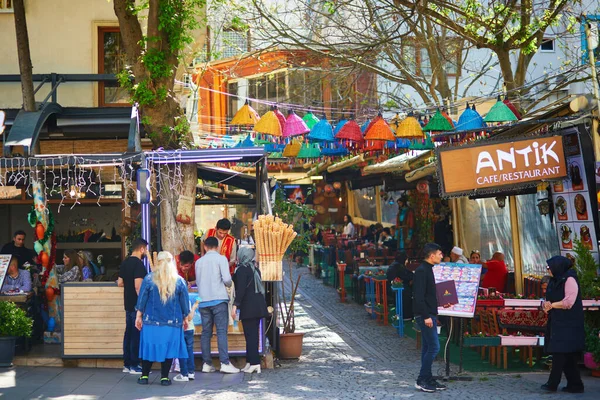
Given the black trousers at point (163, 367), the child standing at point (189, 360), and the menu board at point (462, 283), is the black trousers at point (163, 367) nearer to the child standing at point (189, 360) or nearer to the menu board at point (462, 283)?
the child standing at point (189, 360)

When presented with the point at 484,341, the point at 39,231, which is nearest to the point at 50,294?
the point at 39,231

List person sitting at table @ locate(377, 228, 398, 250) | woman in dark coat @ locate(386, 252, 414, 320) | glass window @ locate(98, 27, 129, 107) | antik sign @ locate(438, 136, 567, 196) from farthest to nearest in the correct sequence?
person sitting at table @ locate(377, 228, 398, 250)
glass window @ locate(98, 27, 129, 107)
woman in dark coat @ locate(386, 252, 414, 320)
antik sign @ locate(438, 136, 567, 196)

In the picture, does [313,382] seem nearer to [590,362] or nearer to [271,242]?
[271,242]

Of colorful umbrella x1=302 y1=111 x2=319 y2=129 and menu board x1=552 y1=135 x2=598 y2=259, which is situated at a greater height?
colorful umbrella x1=302 y1=111 x2=319 y2=129

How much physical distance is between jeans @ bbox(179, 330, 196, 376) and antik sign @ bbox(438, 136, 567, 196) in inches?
157

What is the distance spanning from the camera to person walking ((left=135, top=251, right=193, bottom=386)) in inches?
379

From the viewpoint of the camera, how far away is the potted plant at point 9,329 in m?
11.3

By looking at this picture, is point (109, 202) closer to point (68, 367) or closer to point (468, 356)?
point (68, 367)

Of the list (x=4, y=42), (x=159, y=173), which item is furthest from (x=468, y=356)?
(x=4, y=42)

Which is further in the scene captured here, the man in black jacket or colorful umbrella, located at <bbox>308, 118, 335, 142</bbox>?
colorful umbrella, located at <bbox>308, 118, 335, 142</bbox>

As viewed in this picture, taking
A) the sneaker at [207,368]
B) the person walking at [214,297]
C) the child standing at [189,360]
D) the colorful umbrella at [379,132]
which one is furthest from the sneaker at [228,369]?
the colorful umbrella at [379,132]

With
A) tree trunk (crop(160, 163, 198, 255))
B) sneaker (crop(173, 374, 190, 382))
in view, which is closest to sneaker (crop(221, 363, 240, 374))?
sneaker (crop(173, 374, 190, 382))

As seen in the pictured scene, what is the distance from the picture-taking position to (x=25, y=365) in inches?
456

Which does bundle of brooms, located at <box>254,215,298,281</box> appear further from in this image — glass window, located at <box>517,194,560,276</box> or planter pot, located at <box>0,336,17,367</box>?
glass window, located at <box>517,194,560,276</box>
